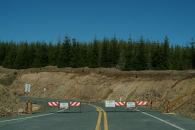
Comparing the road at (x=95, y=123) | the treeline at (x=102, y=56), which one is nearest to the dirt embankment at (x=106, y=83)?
the treeline at (x=102, y=56)

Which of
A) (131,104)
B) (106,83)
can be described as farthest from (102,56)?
(131,104)

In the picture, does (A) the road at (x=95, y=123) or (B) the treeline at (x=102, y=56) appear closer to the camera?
(A) the road at (x=95, y=123)

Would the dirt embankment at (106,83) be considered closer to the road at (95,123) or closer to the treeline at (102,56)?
the treeline at (102,56)

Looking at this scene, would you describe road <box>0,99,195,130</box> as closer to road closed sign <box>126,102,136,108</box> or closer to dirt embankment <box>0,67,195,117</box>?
road closed sign <box>126,102,136,108</box>

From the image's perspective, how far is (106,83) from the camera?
9056cm

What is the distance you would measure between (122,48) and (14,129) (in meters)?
117

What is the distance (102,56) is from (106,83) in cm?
2889

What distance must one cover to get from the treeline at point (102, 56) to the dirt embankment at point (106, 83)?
8845 millimetres

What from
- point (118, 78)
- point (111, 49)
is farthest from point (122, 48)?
point (118, 78)

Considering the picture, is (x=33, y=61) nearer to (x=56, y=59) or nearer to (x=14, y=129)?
(x=56, y=59)

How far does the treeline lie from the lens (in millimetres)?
106875

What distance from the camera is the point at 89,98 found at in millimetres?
90000

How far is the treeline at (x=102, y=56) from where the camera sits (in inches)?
4208

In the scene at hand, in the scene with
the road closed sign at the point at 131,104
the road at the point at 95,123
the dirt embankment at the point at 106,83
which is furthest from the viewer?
the dirt embankment at the point at 106,83
